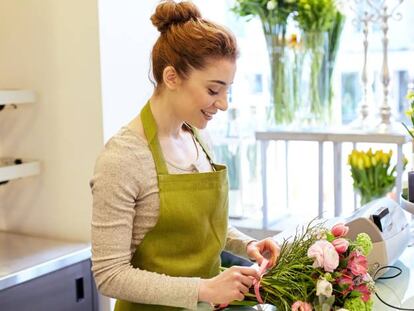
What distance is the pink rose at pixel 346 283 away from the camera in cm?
122

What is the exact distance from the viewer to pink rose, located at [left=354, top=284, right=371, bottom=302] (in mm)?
1220

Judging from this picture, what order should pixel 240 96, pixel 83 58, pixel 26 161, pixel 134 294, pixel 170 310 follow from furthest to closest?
1. pixel 240 96
2. pixel 26 161
3. pixel 83 58
4. pixel 170 310
5. pixel 134 294

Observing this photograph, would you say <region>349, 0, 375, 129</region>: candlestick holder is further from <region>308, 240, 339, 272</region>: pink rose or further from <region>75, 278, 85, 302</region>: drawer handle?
<region>308, 240, 339, 272</region>: pink rose

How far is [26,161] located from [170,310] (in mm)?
1222

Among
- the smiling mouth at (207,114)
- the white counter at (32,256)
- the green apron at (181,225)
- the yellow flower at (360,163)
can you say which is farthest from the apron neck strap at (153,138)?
the yellow flower at (360,163)

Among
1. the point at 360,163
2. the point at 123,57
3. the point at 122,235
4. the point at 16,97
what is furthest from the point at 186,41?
the point at 360,163

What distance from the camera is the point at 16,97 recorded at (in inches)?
90.0

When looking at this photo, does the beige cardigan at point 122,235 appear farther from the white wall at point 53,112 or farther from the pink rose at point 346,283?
the white wall at point 53,112

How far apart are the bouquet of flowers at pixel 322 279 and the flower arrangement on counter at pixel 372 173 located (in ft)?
3.91

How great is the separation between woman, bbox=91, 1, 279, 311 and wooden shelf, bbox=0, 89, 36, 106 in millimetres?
955

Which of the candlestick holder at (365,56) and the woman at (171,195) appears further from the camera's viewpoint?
the candlestick holder at (365,56)

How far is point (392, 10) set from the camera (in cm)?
261

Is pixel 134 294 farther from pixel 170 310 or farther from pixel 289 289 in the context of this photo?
pixel 289 289

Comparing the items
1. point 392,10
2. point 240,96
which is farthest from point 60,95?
point 392,10
